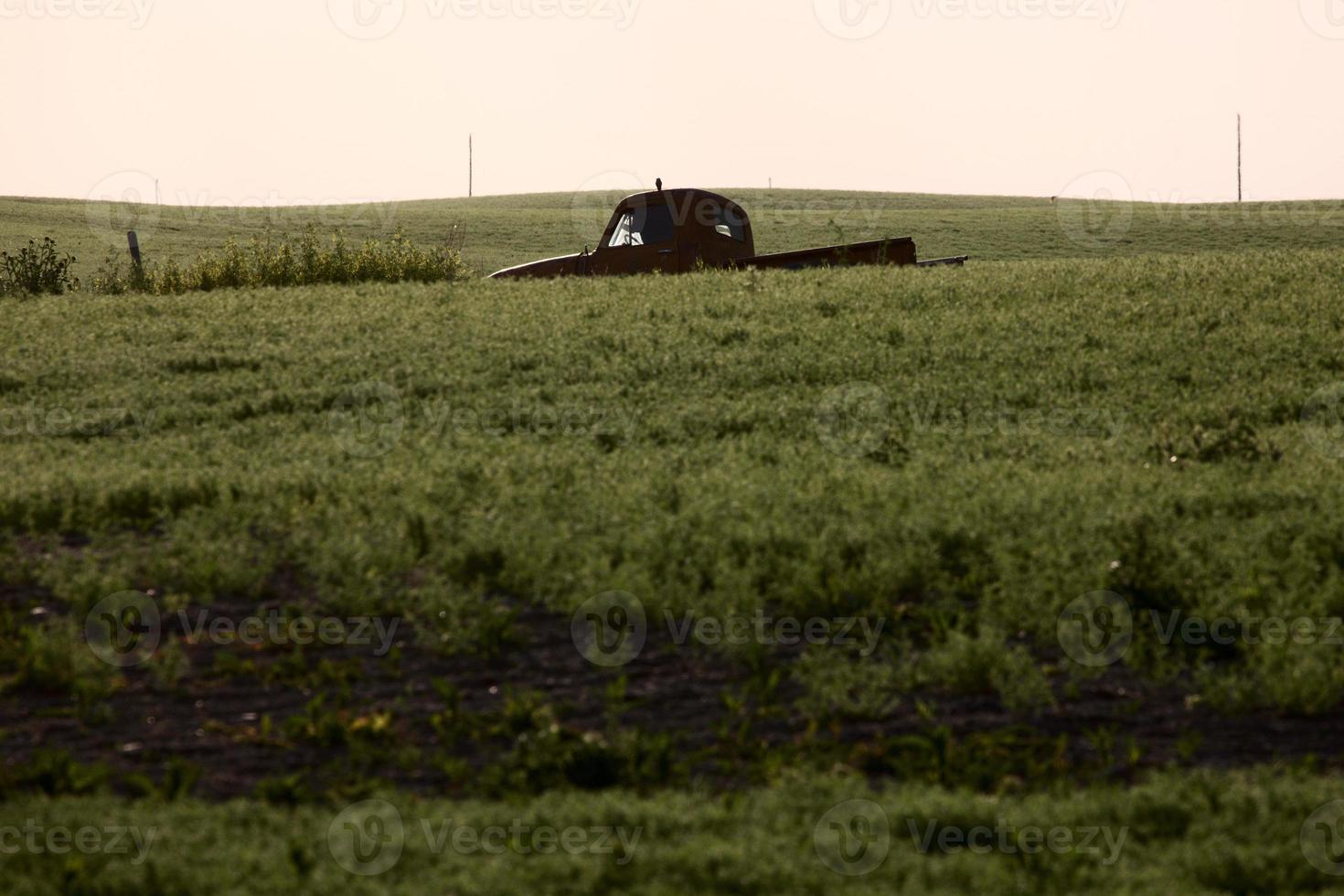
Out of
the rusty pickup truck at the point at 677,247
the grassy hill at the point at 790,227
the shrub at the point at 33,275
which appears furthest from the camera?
the grassy hill at the point at 790,227

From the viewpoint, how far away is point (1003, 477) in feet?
32.5

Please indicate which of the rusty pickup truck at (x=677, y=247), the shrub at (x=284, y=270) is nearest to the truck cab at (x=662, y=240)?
Answer: the rusty pickup truck at (x=677, y=247)

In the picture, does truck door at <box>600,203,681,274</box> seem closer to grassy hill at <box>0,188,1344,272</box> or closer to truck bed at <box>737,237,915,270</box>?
truck bed at <box>737,237,915,270</box>

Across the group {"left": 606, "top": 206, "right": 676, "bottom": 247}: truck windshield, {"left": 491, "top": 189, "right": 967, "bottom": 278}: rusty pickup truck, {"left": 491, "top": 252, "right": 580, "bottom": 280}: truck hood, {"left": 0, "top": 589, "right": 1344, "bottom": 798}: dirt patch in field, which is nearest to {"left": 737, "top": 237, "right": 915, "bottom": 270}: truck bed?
{"left": 491, "top": 189, "right": 967, "bottom": 278}: rusty pickup truck

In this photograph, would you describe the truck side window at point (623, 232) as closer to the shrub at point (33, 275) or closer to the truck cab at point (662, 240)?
the truck cab at point (662, 240)

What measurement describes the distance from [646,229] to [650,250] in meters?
0.40

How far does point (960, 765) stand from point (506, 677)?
2503mm

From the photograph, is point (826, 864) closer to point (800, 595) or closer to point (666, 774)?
point (666, 774)

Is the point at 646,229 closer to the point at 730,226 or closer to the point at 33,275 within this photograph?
the point at 730,226

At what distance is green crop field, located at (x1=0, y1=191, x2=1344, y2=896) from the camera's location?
214 inches

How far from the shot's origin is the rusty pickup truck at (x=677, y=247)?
2116cm

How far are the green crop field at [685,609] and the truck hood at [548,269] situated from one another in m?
6.82

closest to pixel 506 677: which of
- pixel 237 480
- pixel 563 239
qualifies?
pixel 237 480

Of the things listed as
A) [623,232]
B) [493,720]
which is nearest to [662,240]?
[623,232]
